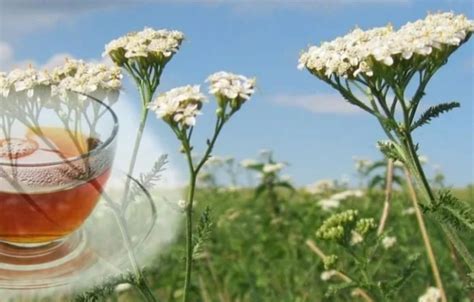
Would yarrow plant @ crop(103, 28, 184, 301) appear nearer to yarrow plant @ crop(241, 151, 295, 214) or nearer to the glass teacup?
the glass teacup

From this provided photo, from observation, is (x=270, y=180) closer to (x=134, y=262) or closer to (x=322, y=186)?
(x=322, y=186)

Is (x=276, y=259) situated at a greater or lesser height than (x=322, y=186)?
lesser

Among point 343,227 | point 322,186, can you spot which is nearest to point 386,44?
point 343,227

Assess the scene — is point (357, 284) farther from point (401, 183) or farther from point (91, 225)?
point (401, 183)

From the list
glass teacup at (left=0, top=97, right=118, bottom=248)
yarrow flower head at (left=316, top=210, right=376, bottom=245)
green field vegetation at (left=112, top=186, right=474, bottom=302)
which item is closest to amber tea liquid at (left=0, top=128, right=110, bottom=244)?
glass teacup at (left=0, top=97, right=118, bottom=248)

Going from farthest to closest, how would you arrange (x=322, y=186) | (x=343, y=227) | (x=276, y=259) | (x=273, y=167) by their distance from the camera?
(x=322, y=186) < (x=273, y=167) < (x=276, y=259) < (x=343, y=227)

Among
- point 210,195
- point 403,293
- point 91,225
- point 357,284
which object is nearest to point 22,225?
point 91,225

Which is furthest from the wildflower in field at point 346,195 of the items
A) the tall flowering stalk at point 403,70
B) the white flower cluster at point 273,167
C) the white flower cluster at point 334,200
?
the tall flowering stalk at point 403,70
